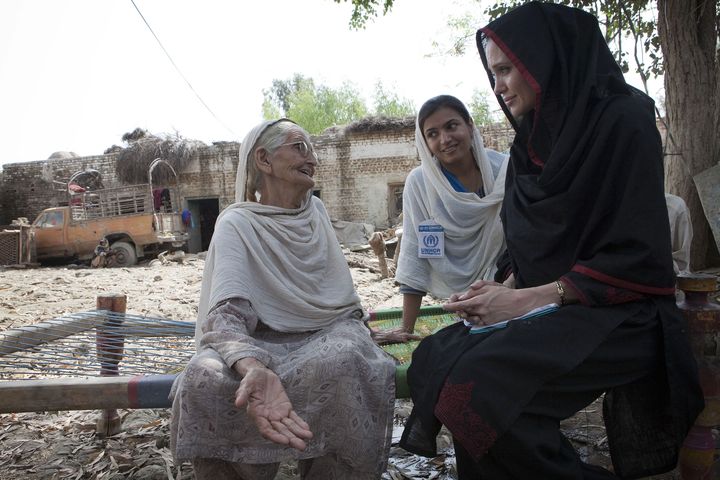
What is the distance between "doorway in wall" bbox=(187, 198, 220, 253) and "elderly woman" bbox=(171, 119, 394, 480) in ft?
56.2

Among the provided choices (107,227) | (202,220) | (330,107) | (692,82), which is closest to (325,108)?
(330,107)

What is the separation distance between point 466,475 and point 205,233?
762 inches

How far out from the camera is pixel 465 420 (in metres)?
1.63

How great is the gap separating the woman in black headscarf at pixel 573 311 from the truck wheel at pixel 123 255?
15.0 meters

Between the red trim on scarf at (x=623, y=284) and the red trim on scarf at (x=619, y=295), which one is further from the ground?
the red trim on scarf at (x=623, y=284)

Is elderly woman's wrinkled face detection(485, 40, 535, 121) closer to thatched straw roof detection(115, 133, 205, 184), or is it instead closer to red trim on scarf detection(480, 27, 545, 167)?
red trim on scarf detection(480, 27, 545, 167)

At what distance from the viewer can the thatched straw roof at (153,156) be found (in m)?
18.1

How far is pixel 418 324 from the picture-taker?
3447mm

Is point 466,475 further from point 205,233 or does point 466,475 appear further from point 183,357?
point 205,233

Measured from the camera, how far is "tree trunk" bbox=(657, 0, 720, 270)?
4660mm

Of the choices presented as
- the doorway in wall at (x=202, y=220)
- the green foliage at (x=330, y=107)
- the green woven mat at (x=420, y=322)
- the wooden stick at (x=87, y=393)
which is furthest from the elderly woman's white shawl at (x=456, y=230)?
the green foliage at (x=330, y=107)

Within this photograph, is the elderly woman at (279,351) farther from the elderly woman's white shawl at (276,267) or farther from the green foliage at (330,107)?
the green foliage at (330,107)

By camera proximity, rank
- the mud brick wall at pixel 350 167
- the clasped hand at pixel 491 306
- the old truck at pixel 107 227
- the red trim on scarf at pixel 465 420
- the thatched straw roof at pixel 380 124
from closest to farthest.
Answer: the red trim on scarf at pixel 465 420
the clasped hand at pixel 491 306
the old truck at pixel 107 227
the thatched straw roof at pixel 380 124
the mud brick wall at pixel 350 167

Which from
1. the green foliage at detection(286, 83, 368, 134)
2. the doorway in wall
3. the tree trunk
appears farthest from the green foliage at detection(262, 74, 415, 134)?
the tree trunk
